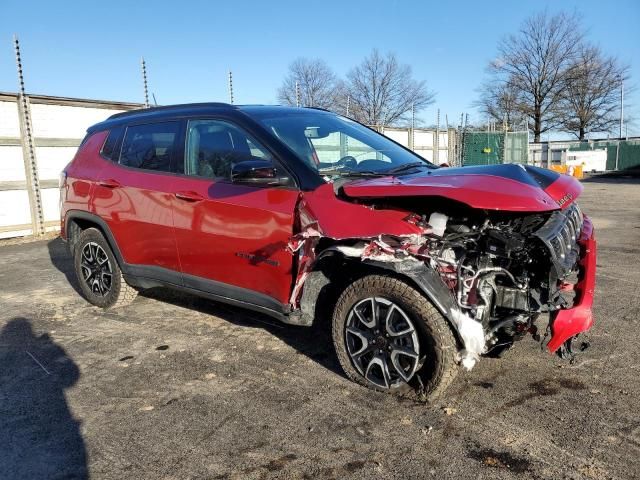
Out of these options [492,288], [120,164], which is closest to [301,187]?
[492,288]

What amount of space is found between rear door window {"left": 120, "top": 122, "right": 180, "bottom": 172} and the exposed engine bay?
198 cm

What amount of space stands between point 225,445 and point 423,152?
1913 centimetres

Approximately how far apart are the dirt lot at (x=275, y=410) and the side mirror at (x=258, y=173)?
1364mm

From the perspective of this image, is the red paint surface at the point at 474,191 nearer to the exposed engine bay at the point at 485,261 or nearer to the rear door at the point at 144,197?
the exposed engine bay at the point at 485,261

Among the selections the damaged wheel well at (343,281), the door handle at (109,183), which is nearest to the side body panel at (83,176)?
the door handle at (109,183)

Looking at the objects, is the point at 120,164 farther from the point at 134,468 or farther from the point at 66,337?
the point at 134,468

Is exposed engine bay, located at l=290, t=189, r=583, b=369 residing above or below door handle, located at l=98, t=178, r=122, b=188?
below

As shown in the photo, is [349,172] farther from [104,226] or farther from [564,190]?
[104,226]

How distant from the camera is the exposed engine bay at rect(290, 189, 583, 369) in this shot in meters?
3.00

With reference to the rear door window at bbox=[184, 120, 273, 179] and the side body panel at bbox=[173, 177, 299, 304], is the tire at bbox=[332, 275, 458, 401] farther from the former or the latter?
the rear door window at bbox=[184, 120, 273, 179]

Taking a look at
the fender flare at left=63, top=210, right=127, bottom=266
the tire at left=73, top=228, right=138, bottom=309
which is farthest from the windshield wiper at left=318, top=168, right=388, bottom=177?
the tire at left=73, top=228, right=138, bottom=309

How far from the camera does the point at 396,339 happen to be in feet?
10.4

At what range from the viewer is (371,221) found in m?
3.15

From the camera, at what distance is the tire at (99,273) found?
5121 millimetres
